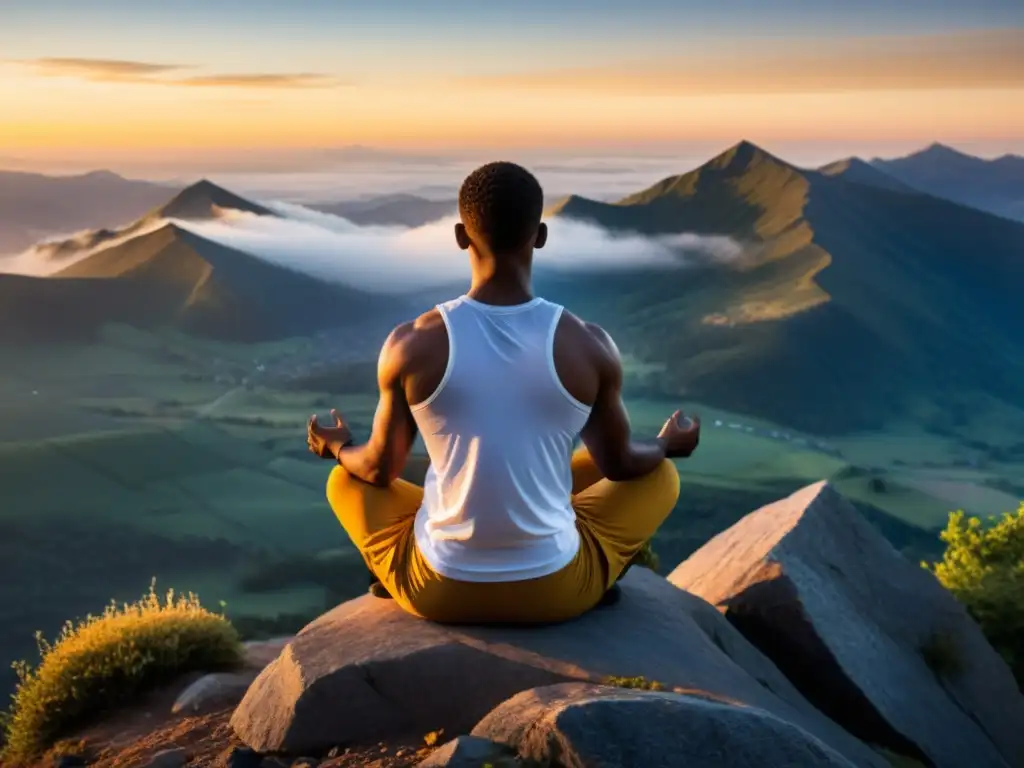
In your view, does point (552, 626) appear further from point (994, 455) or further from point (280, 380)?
point (994, 455)

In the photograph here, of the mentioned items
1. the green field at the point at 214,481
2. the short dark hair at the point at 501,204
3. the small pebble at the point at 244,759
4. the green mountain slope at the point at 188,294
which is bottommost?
the green field at the point at 214,481

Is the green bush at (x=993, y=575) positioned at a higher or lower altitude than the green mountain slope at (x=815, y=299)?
higher

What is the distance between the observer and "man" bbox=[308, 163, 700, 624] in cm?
445

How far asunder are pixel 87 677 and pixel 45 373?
5098 cm

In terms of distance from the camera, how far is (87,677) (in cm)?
635

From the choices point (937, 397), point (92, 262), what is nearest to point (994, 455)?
point (937, 397)

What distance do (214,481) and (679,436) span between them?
37.9 meters

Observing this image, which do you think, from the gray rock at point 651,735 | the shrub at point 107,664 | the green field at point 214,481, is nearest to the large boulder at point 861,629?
the gray rock at point 651,735

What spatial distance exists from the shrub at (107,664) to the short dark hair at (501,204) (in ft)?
11.9

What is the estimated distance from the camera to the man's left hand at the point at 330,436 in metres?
5.15

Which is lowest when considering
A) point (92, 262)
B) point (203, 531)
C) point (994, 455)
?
point (994, 455)

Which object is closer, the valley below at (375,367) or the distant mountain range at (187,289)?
the valley below at (375,367)

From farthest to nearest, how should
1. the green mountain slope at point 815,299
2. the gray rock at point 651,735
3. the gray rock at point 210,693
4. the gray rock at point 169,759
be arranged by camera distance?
the green mountain slope at point 815,299 → the gray rock at point 210,693 → the gray rock at point 169,759 → the gray rock at point 651,735

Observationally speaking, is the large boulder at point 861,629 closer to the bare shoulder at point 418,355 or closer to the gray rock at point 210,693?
the gray rock at point 210,693
